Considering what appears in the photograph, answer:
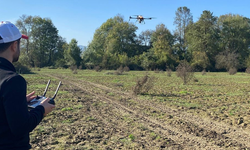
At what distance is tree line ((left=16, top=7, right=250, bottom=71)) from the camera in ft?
170

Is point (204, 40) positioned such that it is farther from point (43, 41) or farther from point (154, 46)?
point (43, 41)

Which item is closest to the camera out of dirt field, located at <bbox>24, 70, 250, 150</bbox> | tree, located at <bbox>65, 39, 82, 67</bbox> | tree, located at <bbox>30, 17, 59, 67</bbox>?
dirt field, located at <bbox>24, 70, 250, 150</bbox>

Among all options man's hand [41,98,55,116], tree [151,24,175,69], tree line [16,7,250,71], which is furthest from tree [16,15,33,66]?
man's hand [41,98,55,116]

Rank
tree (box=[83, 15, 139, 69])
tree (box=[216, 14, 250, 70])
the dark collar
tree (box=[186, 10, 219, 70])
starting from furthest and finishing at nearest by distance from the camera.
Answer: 1. tree (box=[216, 14, 250, 70])
2. tree (box=[83, 15, 139, 69])
3. tree (box=[186, 10, 219, 70])
4. the dark collar

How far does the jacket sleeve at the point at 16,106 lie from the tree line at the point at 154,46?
4677 cm

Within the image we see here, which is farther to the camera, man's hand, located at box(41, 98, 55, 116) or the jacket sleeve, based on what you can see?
man's hand, located at box(41, 98, 55, 116)

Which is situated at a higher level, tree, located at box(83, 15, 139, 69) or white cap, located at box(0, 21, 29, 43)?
tree, located at box(83, 15, 139, 69)

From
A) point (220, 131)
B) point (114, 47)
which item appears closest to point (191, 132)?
point (220, 131)

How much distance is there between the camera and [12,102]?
5.43 ft

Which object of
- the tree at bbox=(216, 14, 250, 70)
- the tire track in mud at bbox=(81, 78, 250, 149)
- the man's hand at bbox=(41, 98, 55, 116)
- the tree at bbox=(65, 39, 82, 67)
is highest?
the tree at bbox=(216, 14, 250, 70)

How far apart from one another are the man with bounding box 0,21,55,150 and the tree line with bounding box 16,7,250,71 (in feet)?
153

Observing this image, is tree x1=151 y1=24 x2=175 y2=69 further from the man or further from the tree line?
the man

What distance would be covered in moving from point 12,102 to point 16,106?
4 centimetres

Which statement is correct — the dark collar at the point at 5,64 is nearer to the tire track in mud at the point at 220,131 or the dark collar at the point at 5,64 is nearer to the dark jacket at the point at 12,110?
the dark jacket at the point at 12,110
